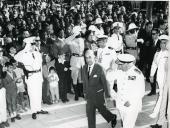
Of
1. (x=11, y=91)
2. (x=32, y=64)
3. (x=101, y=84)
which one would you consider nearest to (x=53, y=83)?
(x=32, y=64)

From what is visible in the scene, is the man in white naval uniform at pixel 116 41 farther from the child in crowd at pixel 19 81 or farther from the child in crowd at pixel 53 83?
the child in crowd at pixel 19 81

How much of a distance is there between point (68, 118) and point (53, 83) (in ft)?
3.18

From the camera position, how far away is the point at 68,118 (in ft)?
20.2

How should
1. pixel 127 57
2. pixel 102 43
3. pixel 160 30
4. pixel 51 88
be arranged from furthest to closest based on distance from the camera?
pixel 160 30 → pixel 51 88 → pixel 102 43 → pixel 127 57

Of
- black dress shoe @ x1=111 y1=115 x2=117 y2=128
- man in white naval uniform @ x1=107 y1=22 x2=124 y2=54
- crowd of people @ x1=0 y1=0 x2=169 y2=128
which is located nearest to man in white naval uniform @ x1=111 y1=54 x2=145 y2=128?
crowd of people @ x1=0 y1=0 x2=169 y2=128

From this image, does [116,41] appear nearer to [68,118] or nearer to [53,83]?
[53,83]

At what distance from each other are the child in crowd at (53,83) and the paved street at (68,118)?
0.19 meters

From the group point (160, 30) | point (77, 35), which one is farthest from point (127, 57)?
point (160, 30)

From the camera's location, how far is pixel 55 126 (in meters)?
5.88

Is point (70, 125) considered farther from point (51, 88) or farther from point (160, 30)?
point (160, 30)

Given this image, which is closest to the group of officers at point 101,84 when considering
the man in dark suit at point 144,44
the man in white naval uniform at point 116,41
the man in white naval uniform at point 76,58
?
the man in white naval uniform at point 76,58

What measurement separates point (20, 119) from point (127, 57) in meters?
2.59

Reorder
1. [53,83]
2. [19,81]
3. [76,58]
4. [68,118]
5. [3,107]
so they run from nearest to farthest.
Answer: [3,107] < [68,118] < [19,81] < [53,83] < [76,58]

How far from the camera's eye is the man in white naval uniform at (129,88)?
15.8 ft
